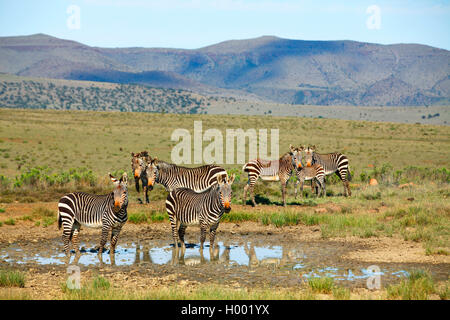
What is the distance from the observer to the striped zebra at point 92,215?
1302 centimetres

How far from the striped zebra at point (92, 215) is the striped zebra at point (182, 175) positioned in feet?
15.1

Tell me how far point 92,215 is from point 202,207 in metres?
2.70

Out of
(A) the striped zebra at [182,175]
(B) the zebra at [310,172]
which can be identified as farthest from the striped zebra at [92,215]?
(B) the zebra at [310,172]

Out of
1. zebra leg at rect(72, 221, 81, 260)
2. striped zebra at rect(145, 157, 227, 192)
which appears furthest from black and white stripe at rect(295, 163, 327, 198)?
zebra leg at rect(72, 221, 81, 260)

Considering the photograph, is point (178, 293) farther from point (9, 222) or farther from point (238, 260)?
point (9, 222)

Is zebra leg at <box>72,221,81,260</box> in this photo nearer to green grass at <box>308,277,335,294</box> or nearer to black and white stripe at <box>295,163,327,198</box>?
green grass at <box>308,277,335,294</box>

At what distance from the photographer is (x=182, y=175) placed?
18.8 metres

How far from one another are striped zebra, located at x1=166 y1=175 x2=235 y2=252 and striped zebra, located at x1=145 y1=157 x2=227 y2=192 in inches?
151

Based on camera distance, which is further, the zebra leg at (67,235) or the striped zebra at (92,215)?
the zebra leg at (67,235)

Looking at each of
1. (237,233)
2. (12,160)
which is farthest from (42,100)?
(237,233)

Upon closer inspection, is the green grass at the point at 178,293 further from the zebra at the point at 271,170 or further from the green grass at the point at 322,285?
the zebra at the point at 271,170

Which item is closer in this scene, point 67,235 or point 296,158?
point 67,235

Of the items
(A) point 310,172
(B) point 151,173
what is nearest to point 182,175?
(B) point 151,173

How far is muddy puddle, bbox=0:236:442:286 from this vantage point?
38.4 feet
